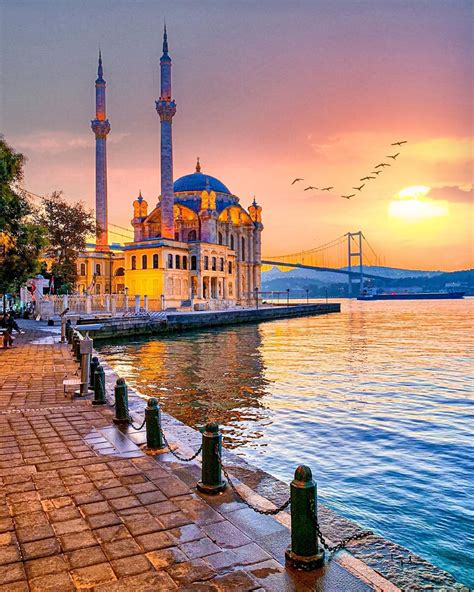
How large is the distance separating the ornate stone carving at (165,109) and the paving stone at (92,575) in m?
56.4

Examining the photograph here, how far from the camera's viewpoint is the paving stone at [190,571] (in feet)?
12.0

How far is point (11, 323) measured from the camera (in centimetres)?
2070

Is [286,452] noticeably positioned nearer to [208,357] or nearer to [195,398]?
[195,398]

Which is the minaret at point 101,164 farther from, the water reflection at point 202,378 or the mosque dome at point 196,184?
the water reflection at point 202,378

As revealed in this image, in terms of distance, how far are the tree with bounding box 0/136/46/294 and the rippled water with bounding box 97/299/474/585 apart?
512 centimetres

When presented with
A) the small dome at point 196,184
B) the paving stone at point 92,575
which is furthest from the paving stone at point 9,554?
the small dome at point 196,184

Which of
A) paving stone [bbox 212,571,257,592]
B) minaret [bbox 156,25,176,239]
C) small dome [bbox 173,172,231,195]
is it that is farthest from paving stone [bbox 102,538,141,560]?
small dome [bbox 173,172,231,195]

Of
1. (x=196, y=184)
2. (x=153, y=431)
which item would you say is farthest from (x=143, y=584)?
(x=196, y=184)

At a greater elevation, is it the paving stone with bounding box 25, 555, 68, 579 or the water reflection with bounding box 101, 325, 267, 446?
the paving stone with bounding box 25, 555, 68, 579

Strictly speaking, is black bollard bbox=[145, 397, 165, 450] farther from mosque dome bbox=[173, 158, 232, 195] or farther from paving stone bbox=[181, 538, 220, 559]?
mosque dome bbox=[173, 158, 232, 195]

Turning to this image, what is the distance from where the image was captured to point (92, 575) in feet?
12.2

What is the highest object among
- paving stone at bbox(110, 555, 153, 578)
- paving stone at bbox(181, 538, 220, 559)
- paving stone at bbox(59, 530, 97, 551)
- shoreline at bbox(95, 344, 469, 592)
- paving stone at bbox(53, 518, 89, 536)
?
paving stone at bbox(53, 518, 89, 536)

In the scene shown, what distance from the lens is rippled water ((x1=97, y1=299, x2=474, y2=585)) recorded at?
6543 mm

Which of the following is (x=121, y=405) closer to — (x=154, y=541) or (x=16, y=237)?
(x=154, y=541)
